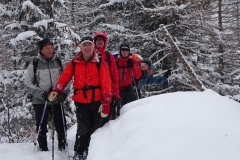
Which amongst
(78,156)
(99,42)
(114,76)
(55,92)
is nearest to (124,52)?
(99,42)

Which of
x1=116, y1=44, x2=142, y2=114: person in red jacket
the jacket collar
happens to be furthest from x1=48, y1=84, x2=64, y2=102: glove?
x1=116, y1=44, x2=142, y2=114: person in red jacket

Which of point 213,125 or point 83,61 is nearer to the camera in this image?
point 213,125

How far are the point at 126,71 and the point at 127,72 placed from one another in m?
0.04

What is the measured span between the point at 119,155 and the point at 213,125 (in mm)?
1092

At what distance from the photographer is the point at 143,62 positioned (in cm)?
672

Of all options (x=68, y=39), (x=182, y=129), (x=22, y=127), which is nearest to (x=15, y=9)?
(x=68, y=39)

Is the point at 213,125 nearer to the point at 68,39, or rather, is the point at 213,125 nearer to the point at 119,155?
the point at 119,155

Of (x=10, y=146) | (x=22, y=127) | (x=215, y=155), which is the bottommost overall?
(x=22, y=127)

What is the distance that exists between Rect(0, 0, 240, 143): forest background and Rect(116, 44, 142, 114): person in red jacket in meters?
1.52

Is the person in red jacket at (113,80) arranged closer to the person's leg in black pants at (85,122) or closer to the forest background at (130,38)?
the person's leg in black pants at (85,122)

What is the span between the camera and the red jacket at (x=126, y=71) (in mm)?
6512

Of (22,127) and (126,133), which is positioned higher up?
(126,133)

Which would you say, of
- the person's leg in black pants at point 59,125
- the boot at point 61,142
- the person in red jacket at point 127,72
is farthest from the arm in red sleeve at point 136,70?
the boot at point 61,142

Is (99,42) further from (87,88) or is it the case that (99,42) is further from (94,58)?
(87,88)
